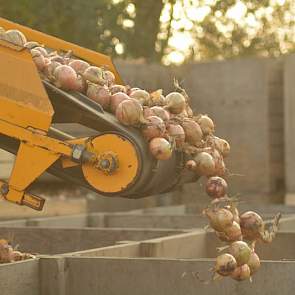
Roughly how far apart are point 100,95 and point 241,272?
109cm

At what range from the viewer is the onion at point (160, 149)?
484 cm

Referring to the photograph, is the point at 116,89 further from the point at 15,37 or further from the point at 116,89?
the point at 15,37

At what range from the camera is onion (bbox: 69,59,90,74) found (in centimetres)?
533

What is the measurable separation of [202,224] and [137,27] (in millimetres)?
11117

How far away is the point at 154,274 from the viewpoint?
5406 mm

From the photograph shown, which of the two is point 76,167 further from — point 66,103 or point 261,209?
point 261,209

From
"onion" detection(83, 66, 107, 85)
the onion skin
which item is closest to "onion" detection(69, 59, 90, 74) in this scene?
"onion" detection(83, 66, 107, 85)

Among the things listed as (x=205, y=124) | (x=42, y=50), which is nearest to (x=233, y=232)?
(x=205, y=124)

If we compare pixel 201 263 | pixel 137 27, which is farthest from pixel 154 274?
pixel 137 27

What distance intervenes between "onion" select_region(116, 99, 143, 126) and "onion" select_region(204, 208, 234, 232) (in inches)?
20.8

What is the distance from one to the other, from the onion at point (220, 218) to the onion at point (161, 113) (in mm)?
506

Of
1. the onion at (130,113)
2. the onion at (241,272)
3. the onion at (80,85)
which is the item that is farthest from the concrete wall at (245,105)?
the onion at (241,272)

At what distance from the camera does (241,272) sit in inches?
187

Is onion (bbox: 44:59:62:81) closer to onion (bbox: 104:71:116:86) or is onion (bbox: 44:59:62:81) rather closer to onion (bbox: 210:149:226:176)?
onion (bbox: 104:71:116:86)
